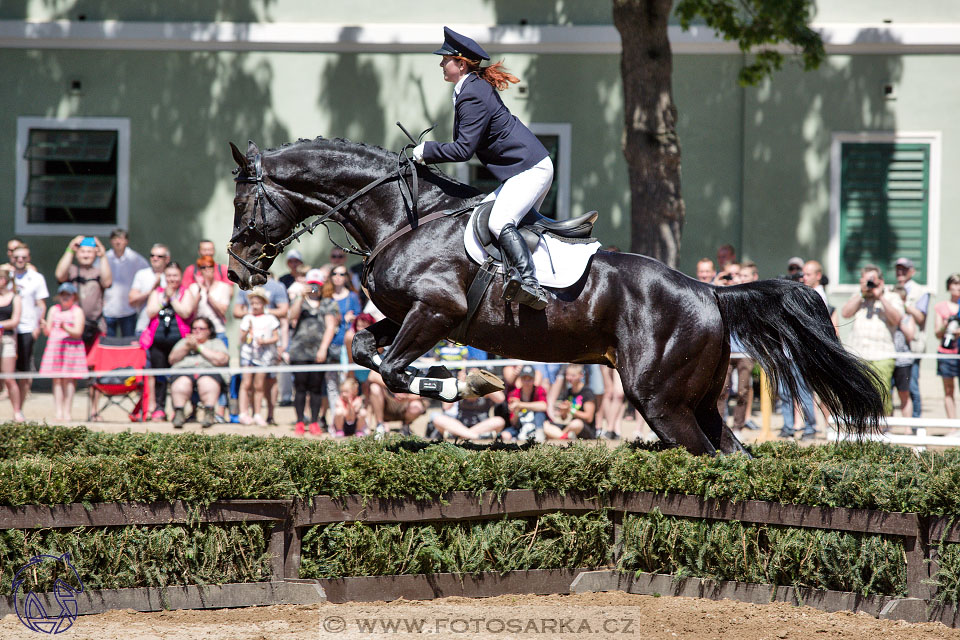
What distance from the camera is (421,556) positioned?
549 centimetres

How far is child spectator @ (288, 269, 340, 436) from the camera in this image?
10719 mm

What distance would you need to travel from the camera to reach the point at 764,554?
17.9 ft

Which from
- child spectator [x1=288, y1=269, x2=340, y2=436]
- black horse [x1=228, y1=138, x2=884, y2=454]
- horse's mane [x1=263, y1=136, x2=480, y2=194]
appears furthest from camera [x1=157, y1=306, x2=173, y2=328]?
horse's mane [x1=263, y1=136, x2=480, y2=194]

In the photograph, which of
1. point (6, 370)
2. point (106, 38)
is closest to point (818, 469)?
point (6, 370)

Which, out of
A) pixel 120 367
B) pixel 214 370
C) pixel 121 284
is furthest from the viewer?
pixel 121 284

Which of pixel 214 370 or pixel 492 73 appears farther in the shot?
pixel 214 370

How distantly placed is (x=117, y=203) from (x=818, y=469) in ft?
40.9

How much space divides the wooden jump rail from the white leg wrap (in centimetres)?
54

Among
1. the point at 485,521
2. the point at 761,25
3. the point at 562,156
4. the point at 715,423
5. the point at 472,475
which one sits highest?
the point at 761,25

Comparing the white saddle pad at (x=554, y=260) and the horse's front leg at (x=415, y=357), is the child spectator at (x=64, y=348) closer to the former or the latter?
the horse's front leg at (x=415, y=357)

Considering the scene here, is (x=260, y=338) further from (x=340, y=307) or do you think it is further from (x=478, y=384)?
(x=478, y=384)

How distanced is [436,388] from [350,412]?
4533 millimetres

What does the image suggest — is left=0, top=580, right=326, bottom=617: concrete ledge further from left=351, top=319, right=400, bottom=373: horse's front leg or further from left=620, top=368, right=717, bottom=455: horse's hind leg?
left=620, top=368, right=717, bottom=455: horse's hind leg

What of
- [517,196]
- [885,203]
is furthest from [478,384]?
[885,203]
